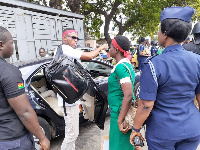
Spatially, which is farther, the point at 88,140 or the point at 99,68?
the point at 99,68

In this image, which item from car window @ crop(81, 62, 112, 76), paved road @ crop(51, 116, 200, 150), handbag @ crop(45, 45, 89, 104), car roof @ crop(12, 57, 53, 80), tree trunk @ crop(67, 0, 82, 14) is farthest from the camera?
tree trunk @ crop(67, 0, 82, 14)

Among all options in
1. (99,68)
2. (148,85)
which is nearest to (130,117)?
(148,85)

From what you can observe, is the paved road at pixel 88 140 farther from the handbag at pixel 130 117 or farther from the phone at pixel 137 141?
the phone at pixel 137 141

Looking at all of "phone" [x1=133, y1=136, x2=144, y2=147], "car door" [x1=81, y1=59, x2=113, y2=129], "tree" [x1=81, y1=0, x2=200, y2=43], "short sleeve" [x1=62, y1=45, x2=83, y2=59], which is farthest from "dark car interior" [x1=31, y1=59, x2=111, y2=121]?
"tree" [x1=81, y1=0, x2=200, y2=43]

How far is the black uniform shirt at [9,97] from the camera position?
1314mm

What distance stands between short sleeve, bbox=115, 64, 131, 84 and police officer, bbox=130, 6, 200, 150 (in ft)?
1.31

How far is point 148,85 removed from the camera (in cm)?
138

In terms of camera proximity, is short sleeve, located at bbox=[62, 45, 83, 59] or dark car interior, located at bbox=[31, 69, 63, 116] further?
dark car interior, located at bbox=[31, 69, 63, 116]

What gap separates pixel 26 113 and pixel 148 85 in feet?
3.28

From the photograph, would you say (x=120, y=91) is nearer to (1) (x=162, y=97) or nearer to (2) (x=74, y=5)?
(1) (x=162, y=97)

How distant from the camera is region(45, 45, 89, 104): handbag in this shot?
2137 mm

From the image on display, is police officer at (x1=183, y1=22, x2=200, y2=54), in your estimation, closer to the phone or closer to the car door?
the car door

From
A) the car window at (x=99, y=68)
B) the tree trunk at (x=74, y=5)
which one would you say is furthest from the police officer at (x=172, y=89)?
the tree trunk at (x=74, y=5)

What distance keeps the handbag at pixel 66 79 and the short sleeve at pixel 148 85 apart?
1.00 meters
